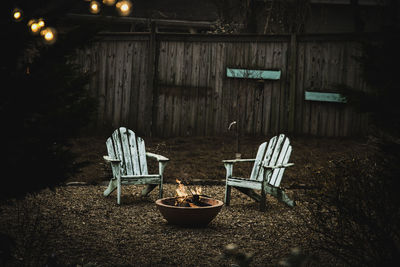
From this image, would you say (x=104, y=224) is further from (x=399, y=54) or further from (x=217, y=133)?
(x=217, y=133)

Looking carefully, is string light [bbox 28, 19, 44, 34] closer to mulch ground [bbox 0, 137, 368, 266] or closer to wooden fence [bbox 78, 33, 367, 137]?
mulch ground [bbox 0, 137, 368, 266]

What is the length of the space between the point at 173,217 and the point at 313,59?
466 centimetres

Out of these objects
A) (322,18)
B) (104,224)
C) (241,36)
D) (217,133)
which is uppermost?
(322,18)

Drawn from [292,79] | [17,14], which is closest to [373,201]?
[17,14]

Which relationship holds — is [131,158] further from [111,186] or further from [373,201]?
[373,201]

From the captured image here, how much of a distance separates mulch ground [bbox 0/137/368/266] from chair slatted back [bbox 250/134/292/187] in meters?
0.31

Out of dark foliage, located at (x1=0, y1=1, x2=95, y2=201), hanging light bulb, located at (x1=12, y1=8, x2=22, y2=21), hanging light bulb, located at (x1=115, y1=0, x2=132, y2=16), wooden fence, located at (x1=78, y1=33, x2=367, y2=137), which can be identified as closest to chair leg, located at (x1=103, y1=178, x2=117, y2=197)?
hanging light bulb, located at (x1=115, y1=0, x2=132, y2=16)

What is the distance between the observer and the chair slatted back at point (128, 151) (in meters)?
5.73

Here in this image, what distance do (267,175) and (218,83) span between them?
341cm

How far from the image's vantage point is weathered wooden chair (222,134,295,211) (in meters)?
5.10

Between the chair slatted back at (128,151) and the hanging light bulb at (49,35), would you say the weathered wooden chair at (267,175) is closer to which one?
the chair slatted back at (128,151)

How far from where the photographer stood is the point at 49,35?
2.76m

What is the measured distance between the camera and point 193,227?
14.4 feet

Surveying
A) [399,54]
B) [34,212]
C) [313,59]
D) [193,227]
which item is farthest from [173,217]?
[313,59]
